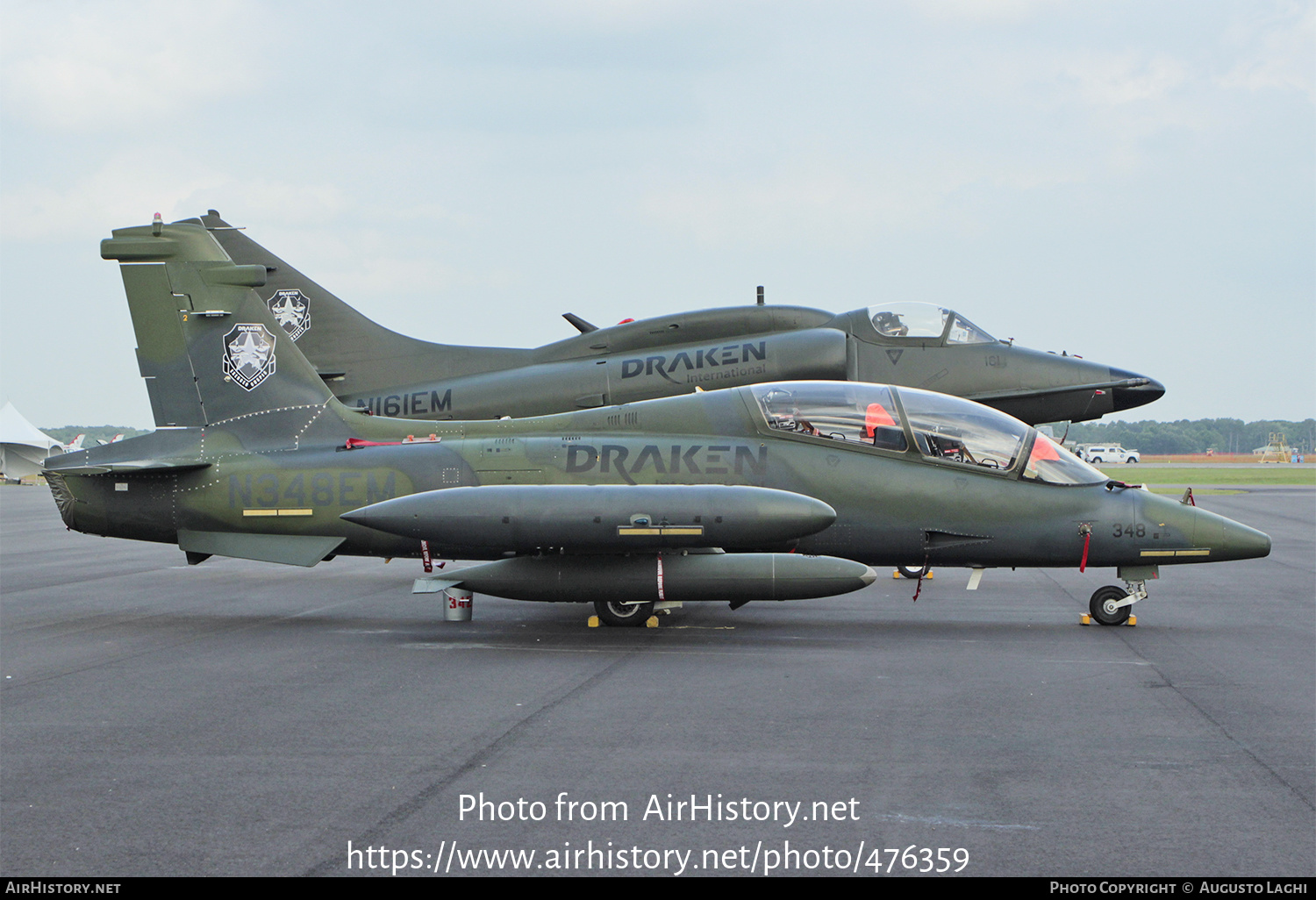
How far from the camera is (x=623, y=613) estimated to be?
10.9 meters

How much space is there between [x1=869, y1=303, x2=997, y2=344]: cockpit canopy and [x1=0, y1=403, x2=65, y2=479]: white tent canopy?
6203cm

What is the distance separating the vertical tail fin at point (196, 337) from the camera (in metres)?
12.3

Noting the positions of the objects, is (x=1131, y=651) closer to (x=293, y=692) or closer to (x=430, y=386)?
(x=293, y=692)

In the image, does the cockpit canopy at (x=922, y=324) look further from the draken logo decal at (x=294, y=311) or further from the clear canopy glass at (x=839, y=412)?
the draken logo decal at (x=294, y=311)

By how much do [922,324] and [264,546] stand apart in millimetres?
8577

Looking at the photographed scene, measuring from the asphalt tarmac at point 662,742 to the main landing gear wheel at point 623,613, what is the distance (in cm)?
14

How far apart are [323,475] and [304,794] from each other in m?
6.45

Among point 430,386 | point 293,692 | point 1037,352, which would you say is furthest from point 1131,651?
point 430,386

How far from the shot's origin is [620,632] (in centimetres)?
1068

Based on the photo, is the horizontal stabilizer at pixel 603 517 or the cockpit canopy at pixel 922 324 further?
the cockpit canopy at pixel 922 324

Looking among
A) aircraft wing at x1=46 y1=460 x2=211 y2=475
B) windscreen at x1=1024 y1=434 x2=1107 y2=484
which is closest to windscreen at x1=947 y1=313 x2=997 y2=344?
windscreen at x1=1024 y1=434 x2=1107 y2=484

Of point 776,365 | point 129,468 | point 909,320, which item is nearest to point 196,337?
point 129,468

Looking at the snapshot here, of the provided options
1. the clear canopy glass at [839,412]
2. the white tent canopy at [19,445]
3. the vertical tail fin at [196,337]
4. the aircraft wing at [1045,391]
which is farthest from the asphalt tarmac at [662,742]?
the white tent canopy at [19,445]

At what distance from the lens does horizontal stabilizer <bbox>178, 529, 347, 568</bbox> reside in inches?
444
